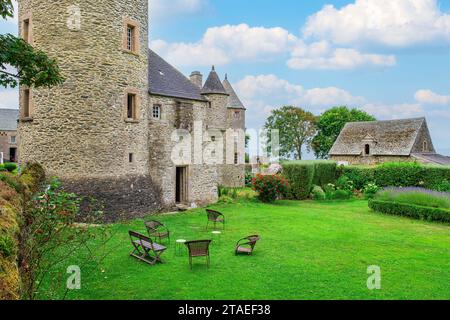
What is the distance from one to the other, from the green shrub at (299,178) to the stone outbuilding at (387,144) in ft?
49.7

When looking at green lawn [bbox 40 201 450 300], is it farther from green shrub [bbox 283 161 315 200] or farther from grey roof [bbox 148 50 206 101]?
green shrub [bbox 283 161 315 200]

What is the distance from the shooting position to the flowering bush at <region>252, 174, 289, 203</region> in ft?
76.1

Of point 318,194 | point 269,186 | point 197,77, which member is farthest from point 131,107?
point 318,194

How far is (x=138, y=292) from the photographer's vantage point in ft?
25.5

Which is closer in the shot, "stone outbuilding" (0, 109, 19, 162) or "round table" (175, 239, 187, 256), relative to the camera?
"round table" (175, 239, 187, 256)

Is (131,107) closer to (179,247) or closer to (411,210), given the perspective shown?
(179,247)

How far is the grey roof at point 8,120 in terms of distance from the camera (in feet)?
179

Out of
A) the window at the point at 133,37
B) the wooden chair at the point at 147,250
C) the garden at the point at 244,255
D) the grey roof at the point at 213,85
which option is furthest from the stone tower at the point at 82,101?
the grey roof at the point at 213,85

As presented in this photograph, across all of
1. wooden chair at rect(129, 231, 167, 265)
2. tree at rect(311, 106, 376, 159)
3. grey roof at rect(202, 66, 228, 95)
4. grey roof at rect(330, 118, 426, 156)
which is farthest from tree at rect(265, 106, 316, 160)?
wooden chair at rect(129, 231, 167, 265)

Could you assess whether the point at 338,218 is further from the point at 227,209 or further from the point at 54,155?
the point at 54,155

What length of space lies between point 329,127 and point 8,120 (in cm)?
5377

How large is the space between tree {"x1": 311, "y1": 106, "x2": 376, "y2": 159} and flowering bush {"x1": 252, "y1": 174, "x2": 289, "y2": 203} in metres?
35.8

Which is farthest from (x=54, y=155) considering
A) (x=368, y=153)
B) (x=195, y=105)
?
(x=368, y=153)

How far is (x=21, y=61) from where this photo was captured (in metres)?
9.20
